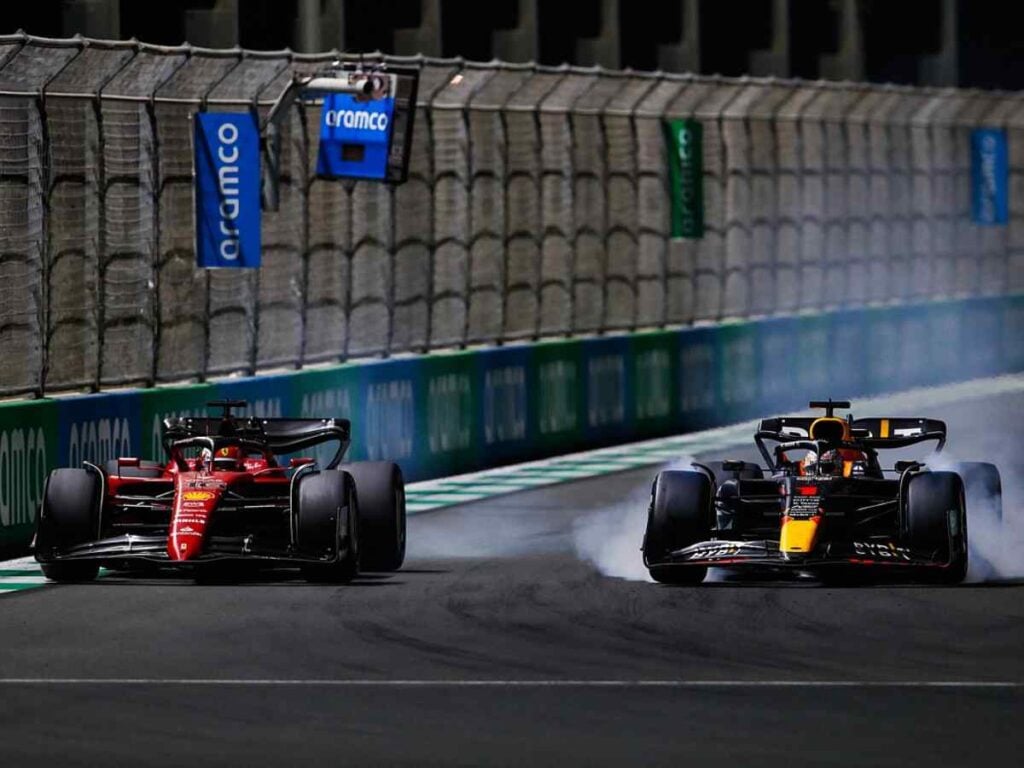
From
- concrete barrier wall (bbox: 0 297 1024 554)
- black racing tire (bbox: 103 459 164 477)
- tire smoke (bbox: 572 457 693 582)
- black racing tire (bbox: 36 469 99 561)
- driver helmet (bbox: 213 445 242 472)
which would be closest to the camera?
black racing tire (bbox: 36 469 99 561)

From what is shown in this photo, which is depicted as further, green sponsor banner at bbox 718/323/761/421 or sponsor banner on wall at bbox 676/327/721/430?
green sponsor banner at bbox 718/323/761/421

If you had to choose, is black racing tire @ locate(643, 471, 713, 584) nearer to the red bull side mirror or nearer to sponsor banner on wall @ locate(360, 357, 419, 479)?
the red bull side mirror

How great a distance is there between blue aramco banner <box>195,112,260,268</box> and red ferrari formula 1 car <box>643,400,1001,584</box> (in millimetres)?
6149

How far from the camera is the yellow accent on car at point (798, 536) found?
14586 millimetres

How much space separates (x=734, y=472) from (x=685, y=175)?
45.7ft

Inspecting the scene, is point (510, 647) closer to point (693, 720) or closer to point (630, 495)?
point (693, 720)

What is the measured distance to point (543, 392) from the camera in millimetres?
26031

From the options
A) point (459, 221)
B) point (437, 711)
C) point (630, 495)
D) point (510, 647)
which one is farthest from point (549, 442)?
point (437, 711)

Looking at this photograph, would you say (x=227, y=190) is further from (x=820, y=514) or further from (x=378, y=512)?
(x=820, y=514)

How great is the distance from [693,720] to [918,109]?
87.2ft

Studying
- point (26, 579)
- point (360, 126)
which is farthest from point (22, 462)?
point (360, 126)

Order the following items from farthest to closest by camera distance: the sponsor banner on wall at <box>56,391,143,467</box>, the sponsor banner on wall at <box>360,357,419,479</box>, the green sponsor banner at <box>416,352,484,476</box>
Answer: the green sponsor banner at <box>416,352,484,476</box>
the sponsor banner on wall at <box>360,357,419,479</box>
the sponsor banner on wall at <box>56,391,143,467</box>

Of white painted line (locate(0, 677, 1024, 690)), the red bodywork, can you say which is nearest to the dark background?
the red bodywork

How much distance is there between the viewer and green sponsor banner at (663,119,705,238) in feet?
95.8
